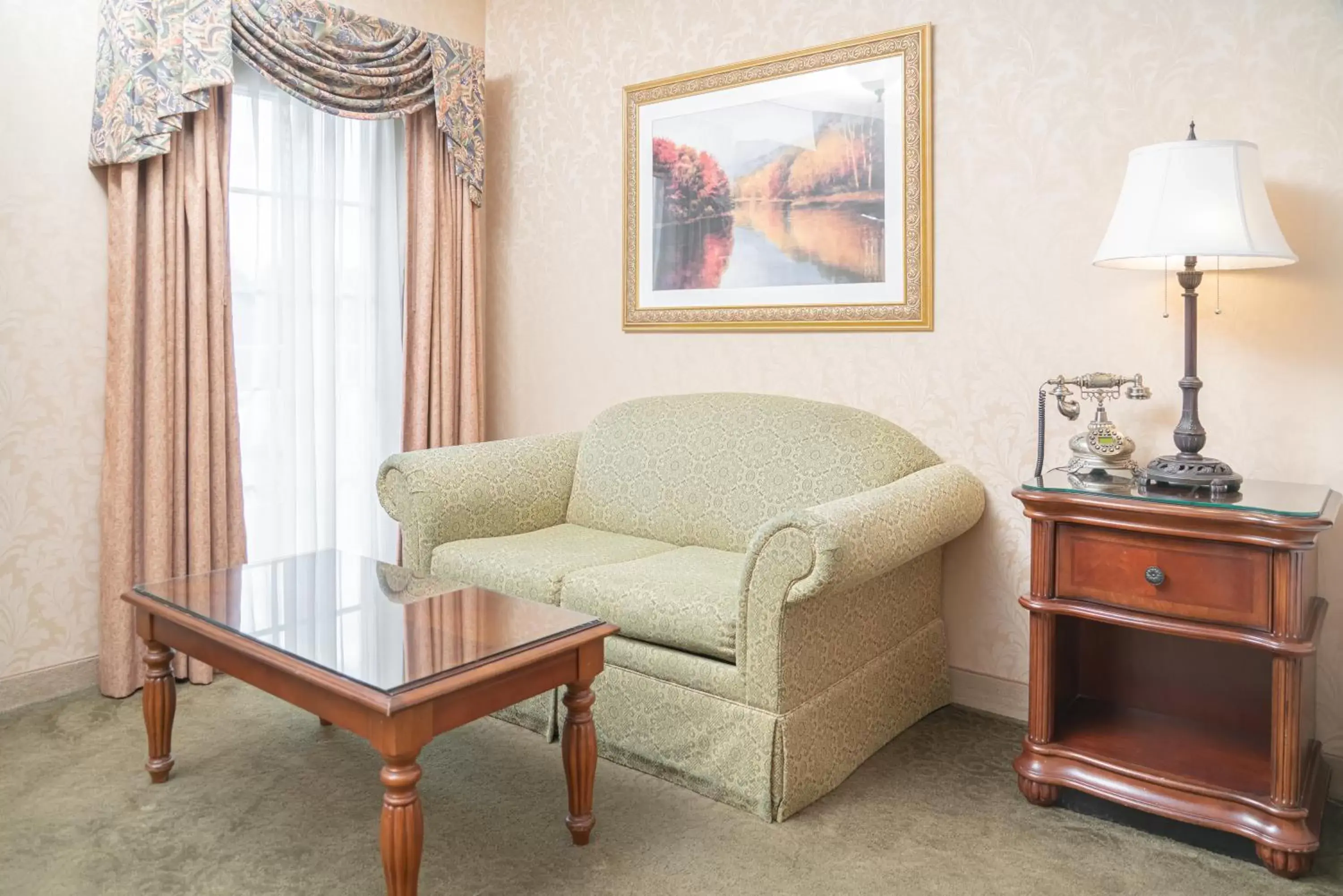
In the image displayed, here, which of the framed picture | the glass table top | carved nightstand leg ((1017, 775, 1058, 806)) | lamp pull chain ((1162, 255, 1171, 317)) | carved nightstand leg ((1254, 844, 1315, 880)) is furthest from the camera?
the framed picture

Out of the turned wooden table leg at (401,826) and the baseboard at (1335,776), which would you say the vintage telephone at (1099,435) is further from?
the turned wooden table leg at (401,826)

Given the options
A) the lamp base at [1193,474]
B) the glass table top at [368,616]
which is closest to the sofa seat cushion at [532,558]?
the glass table top at [368,616]

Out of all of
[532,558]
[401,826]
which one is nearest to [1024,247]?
[532,558]

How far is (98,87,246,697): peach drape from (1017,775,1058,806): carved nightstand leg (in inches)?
105

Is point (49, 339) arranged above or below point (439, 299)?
below

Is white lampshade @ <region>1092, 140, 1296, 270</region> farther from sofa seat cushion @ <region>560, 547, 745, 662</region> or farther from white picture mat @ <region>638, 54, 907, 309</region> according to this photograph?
sofa seat cushion @ <region>560, 547, 745, 662</region>

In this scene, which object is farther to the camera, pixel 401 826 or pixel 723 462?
pixel 723 462

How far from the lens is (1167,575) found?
7.45 ft

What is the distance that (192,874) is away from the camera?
214 centimetres

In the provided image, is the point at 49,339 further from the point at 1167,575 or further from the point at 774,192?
the point at 1167,575

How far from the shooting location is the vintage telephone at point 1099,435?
2607mm

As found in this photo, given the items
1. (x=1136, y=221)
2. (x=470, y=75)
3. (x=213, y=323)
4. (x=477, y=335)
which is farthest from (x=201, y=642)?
(x=470, y=75)

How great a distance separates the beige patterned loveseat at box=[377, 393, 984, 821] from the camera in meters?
2.40

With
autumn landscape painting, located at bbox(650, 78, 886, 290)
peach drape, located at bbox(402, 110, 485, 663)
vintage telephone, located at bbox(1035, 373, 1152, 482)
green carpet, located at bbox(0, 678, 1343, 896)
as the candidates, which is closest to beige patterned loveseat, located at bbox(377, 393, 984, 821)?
green carpet, located at bbox(0, 678, 1343, 896)
